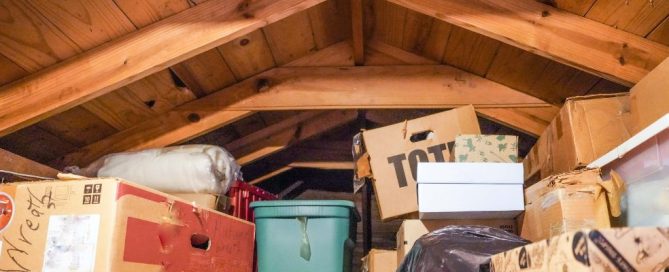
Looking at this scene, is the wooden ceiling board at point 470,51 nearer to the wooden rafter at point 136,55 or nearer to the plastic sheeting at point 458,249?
the wooden rafter at point 136,55

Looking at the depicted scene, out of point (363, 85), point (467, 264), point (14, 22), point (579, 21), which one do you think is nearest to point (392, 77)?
point (363, 85)

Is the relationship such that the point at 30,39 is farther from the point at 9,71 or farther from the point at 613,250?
the point at 613,250

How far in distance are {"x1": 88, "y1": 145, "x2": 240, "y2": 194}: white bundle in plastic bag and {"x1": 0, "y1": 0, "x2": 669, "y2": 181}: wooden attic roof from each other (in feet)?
0.58

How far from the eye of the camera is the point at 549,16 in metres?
1.69

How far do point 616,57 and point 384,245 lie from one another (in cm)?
187

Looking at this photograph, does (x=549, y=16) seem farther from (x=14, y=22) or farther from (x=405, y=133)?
(x=14, y=22)

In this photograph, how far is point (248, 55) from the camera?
2.17 meters

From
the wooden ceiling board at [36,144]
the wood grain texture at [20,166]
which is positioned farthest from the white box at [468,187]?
the wooden ceiling board at [36,144]

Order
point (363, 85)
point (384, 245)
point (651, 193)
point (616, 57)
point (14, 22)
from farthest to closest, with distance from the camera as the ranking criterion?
1. point (384, 245)
2. point (363, 85)
3. point (616, 57)
4. point (14, 22)
5. point (651, 193)

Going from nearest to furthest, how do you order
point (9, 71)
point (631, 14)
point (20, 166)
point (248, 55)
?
point (631, 14)
point (9, 71)
point (20, 166)
point (248, 55)

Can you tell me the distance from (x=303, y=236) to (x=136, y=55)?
892 millimetres

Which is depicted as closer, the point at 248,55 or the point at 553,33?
the point at 553,33

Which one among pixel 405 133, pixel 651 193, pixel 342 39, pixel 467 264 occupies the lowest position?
pixel 467 264

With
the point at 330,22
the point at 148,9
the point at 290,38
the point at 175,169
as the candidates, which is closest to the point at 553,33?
the point at 330,22
